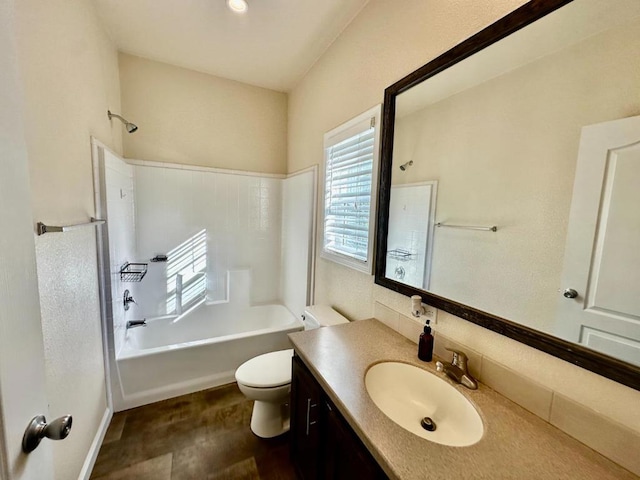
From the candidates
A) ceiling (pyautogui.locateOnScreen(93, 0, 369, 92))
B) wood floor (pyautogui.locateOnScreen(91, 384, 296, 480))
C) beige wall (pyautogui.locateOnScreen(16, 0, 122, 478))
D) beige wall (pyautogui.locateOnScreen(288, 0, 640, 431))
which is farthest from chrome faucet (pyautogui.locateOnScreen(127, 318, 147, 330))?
ceiling (pyautogui.locateOnScreen(93, 0, 369, 92))

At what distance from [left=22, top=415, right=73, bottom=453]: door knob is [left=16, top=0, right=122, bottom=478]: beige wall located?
724 mm

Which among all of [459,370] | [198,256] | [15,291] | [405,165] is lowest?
[459,370]

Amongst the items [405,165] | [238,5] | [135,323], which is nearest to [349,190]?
[405,165]

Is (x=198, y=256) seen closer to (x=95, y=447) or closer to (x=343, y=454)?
(x=95, y=447)

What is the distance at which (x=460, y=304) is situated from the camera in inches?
44.1

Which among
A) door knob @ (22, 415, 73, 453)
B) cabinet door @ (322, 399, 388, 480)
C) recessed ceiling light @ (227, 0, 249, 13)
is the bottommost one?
cabinet door @ (322, 399, 388, 480)

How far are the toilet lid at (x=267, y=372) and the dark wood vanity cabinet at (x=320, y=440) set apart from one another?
0.27 metres

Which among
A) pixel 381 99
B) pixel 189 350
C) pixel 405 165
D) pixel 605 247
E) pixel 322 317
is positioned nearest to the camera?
pixel 605 247

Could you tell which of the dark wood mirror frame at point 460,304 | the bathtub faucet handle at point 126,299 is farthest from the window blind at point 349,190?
the bathtub faucet handle at point 126,299

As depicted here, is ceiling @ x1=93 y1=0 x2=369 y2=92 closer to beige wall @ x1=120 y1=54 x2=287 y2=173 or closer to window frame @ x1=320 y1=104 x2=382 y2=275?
beige wall @ x1=120 y1=54 x2=287 y2=173

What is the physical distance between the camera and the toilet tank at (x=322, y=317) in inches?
71.9

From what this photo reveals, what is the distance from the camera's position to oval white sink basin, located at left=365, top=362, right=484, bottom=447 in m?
0.93

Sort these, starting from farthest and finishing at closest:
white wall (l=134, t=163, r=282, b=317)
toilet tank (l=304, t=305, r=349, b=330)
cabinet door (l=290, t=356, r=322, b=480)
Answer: white wall (l=134, t=163, r=282, b=317)
toilet tank (l=304, t=305, r=349, b=330)
cabinet door (l=290, t=356, r=322, b=480)

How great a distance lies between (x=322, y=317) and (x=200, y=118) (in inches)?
89.2
